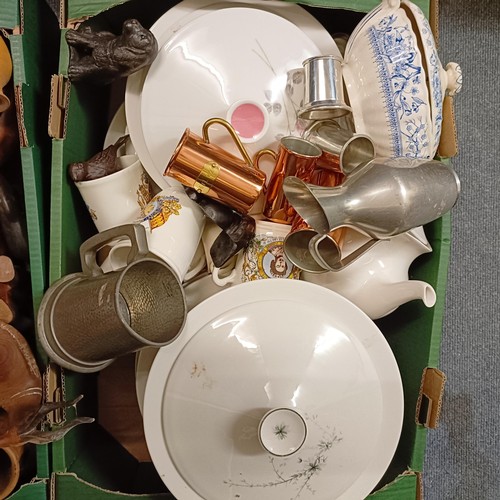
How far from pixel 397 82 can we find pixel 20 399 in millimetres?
677

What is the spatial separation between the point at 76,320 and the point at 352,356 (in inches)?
15.3

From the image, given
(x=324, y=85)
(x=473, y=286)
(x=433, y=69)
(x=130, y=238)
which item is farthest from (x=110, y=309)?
(x=473, y=286)

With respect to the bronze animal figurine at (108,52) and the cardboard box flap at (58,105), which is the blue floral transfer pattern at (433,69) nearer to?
the bronze animal figurine at (108,52)

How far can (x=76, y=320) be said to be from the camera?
2.42ft

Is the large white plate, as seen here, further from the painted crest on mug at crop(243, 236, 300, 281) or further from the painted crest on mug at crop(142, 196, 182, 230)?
the painted crest on mug at crop(243, 236, 300, 281)

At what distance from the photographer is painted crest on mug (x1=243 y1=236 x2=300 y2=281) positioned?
0.85 metres

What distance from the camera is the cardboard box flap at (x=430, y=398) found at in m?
0.87

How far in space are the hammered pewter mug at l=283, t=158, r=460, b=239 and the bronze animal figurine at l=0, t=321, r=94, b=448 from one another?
416 millimetres

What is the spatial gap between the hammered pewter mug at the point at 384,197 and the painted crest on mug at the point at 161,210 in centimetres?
17

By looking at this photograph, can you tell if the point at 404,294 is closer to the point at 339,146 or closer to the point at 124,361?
the point at 339,146

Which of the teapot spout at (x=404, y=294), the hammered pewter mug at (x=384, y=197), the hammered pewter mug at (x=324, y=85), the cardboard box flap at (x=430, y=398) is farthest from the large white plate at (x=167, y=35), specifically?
the cardboard box flap at (x=430, y=398)

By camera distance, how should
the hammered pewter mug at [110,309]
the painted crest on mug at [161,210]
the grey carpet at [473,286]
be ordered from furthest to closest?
1. the grey carpet at [473,286]
2. the painted crest on mug at [161,210]
3. the hammered pewter mug at [110,309]

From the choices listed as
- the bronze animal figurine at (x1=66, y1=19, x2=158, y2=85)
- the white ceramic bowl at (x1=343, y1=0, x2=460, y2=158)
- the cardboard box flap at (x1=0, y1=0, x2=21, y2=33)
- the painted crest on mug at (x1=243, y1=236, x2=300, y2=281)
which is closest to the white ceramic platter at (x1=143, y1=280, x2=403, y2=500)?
the painted crest on mug at (x1=243, y1=236, x2=300, y2=281)

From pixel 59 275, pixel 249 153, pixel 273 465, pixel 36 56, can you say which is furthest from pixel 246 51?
pixel 273 465
